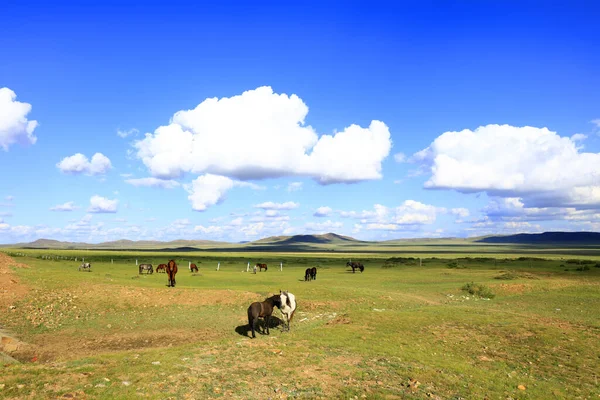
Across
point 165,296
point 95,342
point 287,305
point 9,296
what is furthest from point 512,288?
point 9,296

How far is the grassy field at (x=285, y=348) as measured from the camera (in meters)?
11.9

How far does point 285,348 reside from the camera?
52.9 feet

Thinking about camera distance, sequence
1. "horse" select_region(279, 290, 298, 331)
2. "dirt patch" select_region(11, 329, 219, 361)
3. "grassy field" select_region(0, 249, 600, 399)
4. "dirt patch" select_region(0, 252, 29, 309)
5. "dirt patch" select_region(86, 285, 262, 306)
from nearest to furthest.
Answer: "grassy field" select_region(0, 249, 600, 399), "dirt patch" select_region(11, 329, 219, 361), "horse" select_region(279, 290, 298, 331), "dirt patch" select_region(0, 252, 29, 309), "dirt patch" select_region(86, 285, 262, 306)

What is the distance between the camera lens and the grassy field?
11.9 metres

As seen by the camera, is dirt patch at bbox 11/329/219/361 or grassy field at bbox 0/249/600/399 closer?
grassy field at bbox 0/249/600/399

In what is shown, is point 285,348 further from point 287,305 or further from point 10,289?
point 10,289

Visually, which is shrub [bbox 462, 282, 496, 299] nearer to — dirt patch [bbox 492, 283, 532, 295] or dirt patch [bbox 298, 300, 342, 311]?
dirt patch [bbox 492, 283, 532, 295]

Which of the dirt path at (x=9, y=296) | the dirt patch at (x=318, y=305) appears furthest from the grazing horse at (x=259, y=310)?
the dirt path at (x=9, y=296)

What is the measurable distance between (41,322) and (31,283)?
8.17 m

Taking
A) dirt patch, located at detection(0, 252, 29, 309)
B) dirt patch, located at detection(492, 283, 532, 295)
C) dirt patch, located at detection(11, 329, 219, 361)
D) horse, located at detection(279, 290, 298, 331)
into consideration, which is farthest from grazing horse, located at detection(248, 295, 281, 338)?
dirt patch, located at detection(492, 283, 532, 295)

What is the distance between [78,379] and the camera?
11336 millimetres

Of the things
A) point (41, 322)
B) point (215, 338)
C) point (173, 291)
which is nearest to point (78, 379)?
point (215, 338)

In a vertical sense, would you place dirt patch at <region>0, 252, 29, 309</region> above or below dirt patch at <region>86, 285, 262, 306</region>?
above

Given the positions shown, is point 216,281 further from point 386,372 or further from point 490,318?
point 386,372
